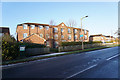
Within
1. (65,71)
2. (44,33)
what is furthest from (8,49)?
(44,33)

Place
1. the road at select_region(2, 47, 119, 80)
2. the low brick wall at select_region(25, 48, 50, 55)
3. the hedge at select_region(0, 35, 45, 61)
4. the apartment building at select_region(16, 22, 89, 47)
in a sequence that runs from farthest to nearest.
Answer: the apartment building at select_region(16, 22, 89, 47) → the low brick wall at select_region(25, 48, 50, 55) → the hedge at select_region(0, 35, 45, 61) → the road at select_region(2, 47, 119, 80)

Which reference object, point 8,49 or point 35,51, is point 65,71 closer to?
point 8,49

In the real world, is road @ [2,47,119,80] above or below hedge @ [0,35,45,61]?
below

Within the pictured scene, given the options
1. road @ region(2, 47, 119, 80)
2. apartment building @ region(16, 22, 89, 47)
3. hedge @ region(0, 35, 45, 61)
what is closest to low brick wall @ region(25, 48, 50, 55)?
hedge @ region(0, 35, 45, 61)

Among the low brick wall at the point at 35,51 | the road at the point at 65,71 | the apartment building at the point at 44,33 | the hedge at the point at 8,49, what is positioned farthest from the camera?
the apartment building at the point at 44,33

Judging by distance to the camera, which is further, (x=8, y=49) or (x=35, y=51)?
(x=35, y=51)

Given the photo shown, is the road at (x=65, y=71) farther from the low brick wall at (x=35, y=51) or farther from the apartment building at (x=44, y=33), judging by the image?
the apartment building at (x=44, y=33)

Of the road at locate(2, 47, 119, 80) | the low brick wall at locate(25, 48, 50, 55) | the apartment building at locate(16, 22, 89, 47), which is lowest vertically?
the road at locate(2, 47, 119, 80)

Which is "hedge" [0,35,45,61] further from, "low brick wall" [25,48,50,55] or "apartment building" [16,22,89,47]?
"apartment building" [16,22,89,47]

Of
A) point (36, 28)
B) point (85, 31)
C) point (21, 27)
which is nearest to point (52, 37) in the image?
point (36, 28)

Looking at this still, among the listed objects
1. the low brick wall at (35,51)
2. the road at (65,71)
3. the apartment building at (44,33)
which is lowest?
the road at (65,71)

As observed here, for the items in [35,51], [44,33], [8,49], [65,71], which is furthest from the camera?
[44,33]

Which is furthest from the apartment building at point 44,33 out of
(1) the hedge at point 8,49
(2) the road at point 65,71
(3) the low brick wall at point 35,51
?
(2) the road at point 65,71

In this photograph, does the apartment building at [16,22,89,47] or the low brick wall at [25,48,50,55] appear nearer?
the low brick wall at [25,48,50,55]
